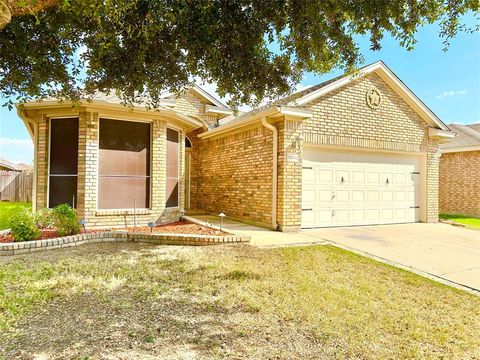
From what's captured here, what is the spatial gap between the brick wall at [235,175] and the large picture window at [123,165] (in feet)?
10.4

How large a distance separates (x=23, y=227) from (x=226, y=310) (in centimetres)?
501

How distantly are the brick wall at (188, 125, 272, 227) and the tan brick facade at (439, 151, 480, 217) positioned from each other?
433 inches

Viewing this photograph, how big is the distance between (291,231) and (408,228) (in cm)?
392

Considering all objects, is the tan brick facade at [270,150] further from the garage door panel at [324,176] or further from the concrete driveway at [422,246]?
the concrete driveway at [422,246]

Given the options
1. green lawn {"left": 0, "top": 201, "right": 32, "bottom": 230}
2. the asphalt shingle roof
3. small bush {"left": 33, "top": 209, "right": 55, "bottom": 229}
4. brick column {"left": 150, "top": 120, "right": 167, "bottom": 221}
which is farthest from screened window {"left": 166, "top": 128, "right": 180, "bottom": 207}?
the asphalt shingle roof

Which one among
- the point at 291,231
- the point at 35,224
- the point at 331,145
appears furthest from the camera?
the point at 331,145

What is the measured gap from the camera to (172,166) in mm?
9281

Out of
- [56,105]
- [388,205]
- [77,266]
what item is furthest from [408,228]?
[56,105]

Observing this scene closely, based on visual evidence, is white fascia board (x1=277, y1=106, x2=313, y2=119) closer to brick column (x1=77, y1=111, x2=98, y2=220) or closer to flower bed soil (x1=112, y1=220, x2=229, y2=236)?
flower bed soil (x1=112, y1=220, x2=229, y2=236)

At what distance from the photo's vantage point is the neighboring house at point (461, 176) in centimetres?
1358

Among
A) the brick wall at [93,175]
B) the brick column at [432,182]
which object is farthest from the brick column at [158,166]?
the brick column at [432,182]

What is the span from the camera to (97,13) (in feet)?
10.0

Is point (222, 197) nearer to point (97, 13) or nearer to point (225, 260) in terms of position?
point (225, 260)

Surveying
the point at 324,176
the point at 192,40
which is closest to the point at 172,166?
the point at 324,176
